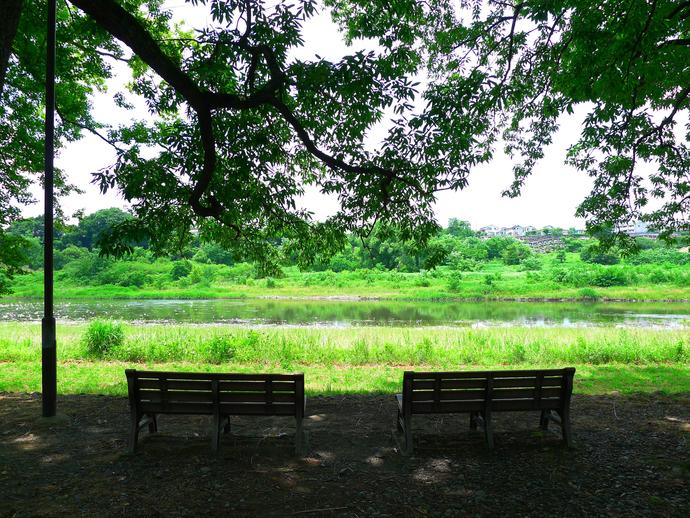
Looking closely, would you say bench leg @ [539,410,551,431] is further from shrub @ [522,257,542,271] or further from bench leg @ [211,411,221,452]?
shrub @ [522,257,542,271]

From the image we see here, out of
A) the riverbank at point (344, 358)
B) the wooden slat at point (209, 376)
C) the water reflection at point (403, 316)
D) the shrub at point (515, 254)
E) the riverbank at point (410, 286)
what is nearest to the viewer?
the wooden slat at point (209, 376)

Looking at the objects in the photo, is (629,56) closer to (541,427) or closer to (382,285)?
(541,427)

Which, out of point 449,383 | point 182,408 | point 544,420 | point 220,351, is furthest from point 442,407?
point 220,351

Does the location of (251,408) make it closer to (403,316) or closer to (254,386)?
(254,386)

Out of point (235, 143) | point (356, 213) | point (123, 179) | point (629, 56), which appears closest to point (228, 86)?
point (235, 143)

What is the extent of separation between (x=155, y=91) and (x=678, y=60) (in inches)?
360

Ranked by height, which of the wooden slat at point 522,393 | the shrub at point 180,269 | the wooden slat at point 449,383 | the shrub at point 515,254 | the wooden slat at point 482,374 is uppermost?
the shrub at point 515,254

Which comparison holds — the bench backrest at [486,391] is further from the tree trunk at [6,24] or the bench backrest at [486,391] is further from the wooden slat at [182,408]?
the tree trunk at [6,24]

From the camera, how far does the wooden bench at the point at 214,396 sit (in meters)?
4.83

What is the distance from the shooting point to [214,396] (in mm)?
4824

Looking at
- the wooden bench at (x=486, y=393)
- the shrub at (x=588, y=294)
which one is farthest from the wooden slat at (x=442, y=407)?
the shrub at (x=588, y=294)

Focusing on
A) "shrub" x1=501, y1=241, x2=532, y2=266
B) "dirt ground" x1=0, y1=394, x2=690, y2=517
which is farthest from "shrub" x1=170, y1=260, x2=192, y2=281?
"dirt ground" x1=0, y1=394, x2=690, y2=517

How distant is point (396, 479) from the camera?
425 centimetres

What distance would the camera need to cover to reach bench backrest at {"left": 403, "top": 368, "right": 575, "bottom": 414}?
194 inches
